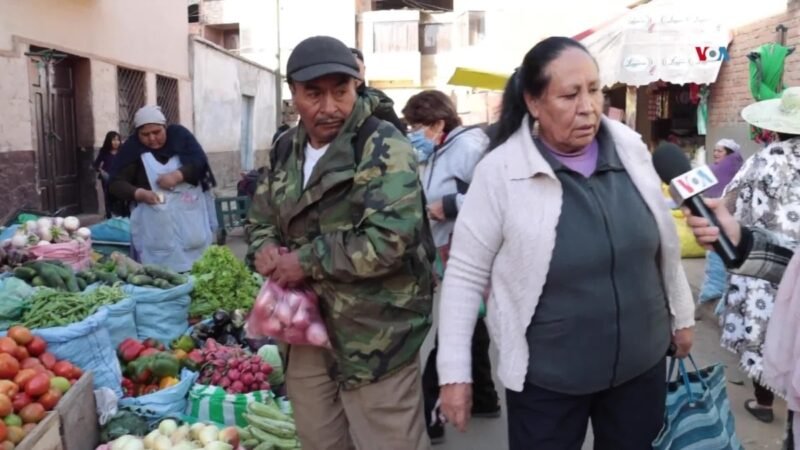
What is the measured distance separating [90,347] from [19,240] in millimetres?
1811

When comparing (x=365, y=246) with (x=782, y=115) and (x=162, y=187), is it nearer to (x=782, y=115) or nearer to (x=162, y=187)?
(x=782, y=115)

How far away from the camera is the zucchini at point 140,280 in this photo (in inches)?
195

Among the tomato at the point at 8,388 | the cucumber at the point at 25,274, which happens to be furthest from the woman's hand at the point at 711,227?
the cucumber at the point at 25,274

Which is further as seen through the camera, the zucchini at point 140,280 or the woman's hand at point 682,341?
the zucchini at point 140,280

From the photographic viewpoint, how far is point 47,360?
373cm

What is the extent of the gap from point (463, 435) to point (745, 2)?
7489 millimetres

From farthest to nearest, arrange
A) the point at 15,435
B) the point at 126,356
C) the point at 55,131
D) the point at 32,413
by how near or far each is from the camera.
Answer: the point at 55,131 < the point at 126,356 < the point at 32,413 < the point at 15,435

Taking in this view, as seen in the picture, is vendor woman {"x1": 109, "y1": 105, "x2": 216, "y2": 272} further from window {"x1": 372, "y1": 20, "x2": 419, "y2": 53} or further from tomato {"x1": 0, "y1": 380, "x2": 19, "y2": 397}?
window {"x1": 372, "y1": 20, "x2": 419, "y2": 53}

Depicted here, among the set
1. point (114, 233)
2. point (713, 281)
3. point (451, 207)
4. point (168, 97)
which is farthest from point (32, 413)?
point (168, 97)

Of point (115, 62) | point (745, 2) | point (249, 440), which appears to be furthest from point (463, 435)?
point (115, 62)

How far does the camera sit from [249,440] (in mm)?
3977

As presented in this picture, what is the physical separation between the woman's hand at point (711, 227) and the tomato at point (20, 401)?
2.85 metres

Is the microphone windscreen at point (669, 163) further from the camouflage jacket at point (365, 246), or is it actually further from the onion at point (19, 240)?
the onion at point (19, 240)

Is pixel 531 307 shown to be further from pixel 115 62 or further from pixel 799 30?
pixel 115 62
